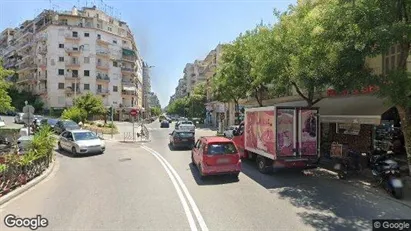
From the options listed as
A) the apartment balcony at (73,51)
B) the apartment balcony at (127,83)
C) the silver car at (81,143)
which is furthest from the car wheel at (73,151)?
the apartment balcony at (127,83)

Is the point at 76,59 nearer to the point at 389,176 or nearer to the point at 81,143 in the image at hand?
the point at 81,143

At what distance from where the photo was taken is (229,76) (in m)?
26.9

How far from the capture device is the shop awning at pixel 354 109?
13898 millimetres

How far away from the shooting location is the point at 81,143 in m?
20.1

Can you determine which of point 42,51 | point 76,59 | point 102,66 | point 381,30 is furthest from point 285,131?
point 42,51

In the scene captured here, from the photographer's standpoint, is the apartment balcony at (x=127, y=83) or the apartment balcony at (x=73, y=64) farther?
the apartment balcony at (x=127, y=83)

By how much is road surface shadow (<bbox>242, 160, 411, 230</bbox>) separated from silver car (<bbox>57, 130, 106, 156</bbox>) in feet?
35.9

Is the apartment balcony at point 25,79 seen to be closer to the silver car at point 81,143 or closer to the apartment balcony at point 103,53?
the apartment balcony at point 103,53

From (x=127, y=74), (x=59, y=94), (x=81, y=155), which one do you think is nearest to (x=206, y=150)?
(x=81, y=155)

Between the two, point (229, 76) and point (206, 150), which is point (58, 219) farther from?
point (229, 76)

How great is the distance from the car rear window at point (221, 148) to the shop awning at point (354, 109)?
19.4ft

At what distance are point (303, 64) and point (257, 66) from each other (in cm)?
476

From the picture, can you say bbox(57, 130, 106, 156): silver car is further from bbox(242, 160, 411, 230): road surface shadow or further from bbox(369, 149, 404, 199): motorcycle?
bbox(369, 149, 404, 199): motorcycle

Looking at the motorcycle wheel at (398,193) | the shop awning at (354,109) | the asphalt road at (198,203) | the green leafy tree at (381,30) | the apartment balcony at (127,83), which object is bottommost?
the asphalt road at (198,203)
